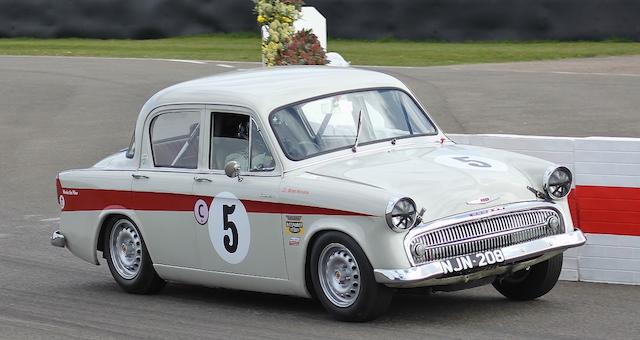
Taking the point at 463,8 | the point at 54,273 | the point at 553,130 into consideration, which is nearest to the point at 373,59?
the point at 463,8

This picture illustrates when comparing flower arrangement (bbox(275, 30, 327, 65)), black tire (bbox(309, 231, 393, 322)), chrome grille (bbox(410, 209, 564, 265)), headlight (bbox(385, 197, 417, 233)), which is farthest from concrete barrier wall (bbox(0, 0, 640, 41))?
headlight (bbox(385, 197, 417, 233))

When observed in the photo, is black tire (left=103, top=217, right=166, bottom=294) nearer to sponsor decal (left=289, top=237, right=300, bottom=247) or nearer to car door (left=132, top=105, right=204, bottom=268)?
car door (left=132, top=105, right=204, bottom=268)

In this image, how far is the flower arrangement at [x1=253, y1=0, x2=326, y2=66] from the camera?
15469 mm

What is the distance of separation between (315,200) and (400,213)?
0.65 m

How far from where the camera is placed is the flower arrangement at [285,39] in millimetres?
15469

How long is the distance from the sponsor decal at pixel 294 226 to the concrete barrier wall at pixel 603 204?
226 centimetres

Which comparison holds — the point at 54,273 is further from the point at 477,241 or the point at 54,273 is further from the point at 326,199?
the point at 477,241

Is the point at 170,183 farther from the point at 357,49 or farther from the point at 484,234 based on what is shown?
the point at 357,49

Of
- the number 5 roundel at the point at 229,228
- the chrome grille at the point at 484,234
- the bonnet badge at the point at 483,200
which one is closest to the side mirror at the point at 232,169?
the number 5 roundel at the point at 229,228

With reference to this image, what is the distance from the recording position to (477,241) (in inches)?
313

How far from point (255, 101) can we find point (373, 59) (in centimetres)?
1734

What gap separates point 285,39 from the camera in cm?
1584

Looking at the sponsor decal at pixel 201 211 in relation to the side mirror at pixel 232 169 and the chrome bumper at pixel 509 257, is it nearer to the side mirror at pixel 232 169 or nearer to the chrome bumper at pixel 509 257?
the side mirror at pixel 232 169

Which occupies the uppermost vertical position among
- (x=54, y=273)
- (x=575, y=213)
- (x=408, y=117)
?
(x=408, y=117)
